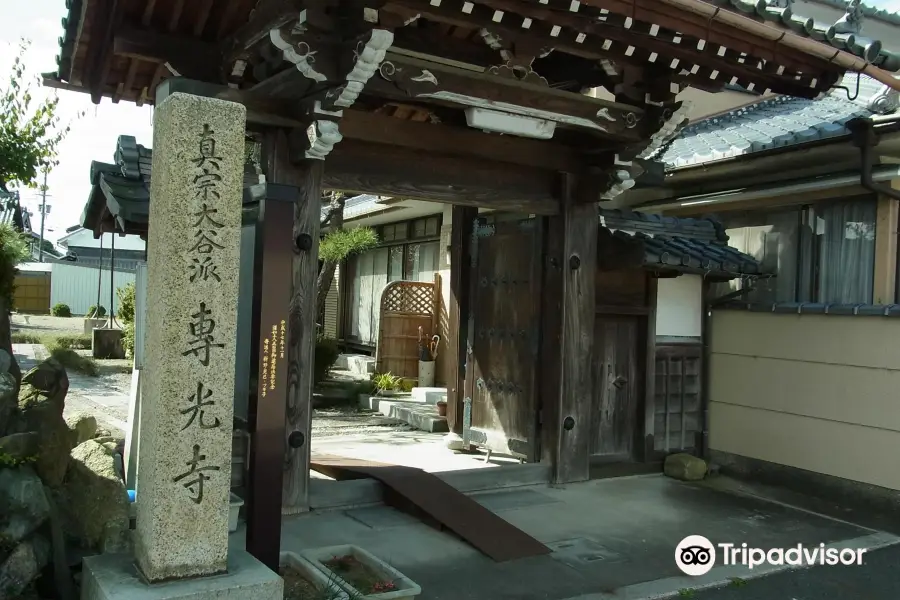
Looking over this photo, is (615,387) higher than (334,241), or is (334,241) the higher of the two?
(334,241)

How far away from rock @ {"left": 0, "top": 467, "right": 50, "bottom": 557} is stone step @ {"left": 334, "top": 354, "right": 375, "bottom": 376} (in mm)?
11393

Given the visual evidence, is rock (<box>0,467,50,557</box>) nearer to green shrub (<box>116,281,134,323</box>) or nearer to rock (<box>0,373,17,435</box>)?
rock (<box>0,373,17,435</box>)

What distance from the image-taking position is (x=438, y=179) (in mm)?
7633

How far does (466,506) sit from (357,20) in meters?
4.20

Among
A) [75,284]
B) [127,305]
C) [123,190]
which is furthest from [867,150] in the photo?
[75,284]

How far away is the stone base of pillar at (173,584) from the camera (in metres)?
3.72

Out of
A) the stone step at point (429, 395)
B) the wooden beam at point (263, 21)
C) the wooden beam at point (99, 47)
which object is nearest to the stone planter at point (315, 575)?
the wooden beam at point (263, 21)

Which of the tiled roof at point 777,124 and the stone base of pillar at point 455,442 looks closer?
the tiled roof at point 777,124

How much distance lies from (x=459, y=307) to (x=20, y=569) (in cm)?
657

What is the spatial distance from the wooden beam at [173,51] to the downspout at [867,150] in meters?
6.41

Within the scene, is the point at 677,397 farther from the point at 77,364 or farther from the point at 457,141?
the point at 77,364

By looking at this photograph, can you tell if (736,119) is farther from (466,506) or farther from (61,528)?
(61,528)

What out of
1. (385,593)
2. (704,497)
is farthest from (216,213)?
(704,497)

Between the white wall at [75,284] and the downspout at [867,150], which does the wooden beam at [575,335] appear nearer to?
the downspout at [867,150]
